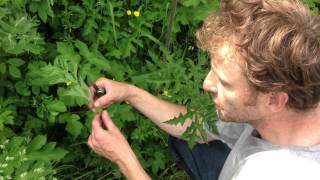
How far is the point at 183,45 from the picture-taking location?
10.4ft

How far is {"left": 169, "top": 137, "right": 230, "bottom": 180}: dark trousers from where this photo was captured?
262cm

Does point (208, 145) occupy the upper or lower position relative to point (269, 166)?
lower

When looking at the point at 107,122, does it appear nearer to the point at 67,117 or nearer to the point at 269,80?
the point at 67,117

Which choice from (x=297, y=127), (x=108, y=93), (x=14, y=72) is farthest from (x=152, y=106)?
(x=297, y=127)

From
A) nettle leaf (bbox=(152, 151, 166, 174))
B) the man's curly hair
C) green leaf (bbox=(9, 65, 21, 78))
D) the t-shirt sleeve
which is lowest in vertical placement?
nettle leaf (bbox=(152, 151, 166, 174))

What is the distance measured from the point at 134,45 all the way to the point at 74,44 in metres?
0.34

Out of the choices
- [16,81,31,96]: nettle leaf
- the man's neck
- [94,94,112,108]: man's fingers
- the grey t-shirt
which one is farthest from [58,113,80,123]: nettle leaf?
the man's neck

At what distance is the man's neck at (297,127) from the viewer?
1.86m

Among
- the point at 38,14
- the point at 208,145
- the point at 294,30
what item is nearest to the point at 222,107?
the point at 294,30

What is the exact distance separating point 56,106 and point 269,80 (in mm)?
1086

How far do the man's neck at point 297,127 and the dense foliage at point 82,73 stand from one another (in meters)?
0.38

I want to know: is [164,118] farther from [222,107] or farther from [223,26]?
[223,26]

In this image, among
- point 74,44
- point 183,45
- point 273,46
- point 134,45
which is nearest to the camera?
point 273,46

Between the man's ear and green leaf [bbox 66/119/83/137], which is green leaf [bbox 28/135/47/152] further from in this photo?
the man's ear
